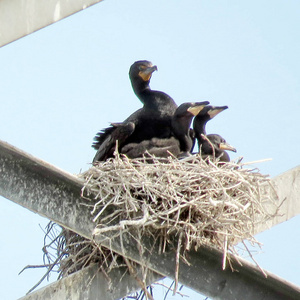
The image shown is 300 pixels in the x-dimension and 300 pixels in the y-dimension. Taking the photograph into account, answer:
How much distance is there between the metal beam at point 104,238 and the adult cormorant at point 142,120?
1.62 m

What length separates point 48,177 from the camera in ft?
10.1

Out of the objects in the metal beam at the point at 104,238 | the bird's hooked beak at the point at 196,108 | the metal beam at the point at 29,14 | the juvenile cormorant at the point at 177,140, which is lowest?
the juvenile cormorant at the point at 177,140

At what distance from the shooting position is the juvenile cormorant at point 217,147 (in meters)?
4.93

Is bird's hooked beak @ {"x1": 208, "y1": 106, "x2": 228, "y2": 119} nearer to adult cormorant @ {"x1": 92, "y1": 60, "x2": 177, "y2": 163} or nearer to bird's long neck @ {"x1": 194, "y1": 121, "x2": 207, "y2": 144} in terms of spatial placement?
bird's long neck @ {"x1": 194, "y1": 121, "x2": 207, "y2": 144}

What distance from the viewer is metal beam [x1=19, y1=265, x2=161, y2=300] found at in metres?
3.11

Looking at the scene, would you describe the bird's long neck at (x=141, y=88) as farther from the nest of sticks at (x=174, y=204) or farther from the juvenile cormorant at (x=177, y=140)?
the nest of sticks at (x=174, y=204)

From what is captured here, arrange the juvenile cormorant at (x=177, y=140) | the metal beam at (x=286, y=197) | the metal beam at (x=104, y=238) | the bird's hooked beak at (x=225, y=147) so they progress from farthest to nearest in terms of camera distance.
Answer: the bird's hooked beak at (x=225, y=147)
the juvenile cormorant at (x=177, y=140)
the metal beam at (x=286, y=197)
the metal beam at (x=104, y=238)

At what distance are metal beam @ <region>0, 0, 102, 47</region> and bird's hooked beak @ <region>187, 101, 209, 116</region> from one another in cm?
201

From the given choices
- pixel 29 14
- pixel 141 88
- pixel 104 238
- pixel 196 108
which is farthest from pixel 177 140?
pixel 29 14

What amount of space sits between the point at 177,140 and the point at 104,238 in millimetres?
1888

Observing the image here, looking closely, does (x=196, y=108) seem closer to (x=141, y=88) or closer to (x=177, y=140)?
(x=177, y=140)

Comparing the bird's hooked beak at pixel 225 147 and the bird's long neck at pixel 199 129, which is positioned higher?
the bird's hooked beak at pixel 225 147

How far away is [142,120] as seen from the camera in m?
5.19

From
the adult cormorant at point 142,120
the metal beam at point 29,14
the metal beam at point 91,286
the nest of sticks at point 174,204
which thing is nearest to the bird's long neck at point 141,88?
the adult cormorant at point 142,120
